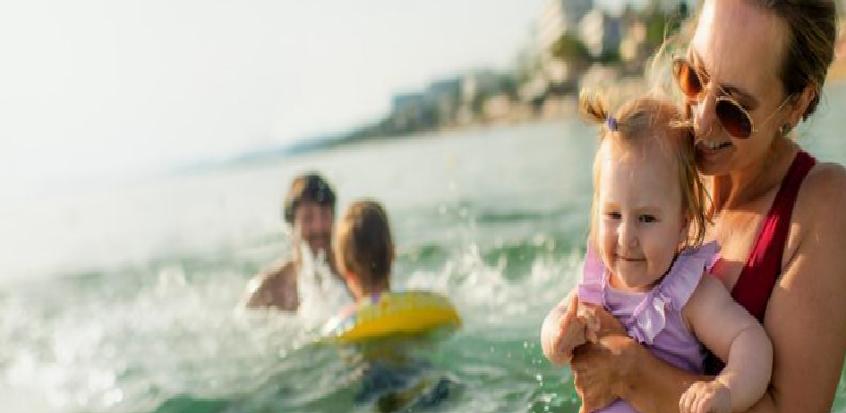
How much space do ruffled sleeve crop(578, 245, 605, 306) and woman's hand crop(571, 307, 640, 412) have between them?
0.15 ft

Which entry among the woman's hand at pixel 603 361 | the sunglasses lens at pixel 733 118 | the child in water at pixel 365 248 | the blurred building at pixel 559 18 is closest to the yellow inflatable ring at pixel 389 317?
the child in water at pixel 365 248

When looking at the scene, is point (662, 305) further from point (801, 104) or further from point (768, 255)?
point (801, 104)

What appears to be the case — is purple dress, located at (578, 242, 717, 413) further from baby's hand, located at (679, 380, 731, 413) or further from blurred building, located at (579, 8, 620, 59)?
blurred building, located at (579, 8, 620, 59)

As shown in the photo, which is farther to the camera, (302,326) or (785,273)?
(302,326)

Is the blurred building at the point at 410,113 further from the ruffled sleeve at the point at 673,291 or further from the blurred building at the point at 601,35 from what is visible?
the ruffled sleeve at the point at 673,291

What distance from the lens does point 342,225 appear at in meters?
7.12

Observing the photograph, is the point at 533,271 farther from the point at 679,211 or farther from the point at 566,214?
the point at 679,211

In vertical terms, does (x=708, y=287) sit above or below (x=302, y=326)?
above

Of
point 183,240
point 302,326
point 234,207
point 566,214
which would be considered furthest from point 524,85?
point 302,326

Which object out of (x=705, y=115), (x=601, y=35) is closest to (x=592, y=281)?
(x=705, y=115)

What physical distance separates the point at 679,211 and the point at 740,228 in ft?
0.81

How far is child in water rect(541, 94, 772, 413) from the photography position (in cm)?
255

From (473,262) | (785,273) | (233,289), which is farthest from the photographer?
(233,289)

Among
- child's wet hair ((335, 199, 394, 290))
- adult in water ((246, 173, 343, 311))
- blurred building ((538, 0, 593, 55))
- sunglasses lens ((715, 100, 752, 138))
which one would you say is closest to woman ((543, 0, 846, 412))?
sunglasses lens ((715, 100, 752, 138))
